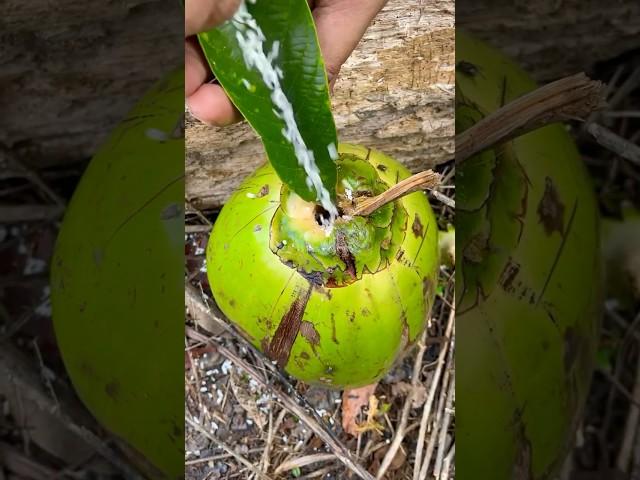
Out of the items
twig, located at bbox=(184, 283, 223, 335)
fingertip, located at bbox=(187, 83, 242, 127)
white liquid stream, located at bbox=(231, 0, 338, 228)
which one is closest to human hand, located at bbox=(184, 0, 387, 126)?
fingertip, located at bbox=(187, 83, 242, 127)

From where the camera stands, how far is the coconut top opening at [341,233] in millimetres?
452

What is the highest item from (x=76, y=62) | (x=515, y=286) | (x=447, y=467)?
(x=76, y=62)

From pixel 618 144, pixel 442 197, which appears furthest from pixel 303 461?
pixel 618 144

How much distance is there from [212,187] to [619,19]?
1.29ft

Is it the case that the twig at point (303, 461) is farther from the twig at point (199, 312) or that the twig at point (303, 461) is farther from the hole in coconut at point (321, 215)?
the hole in coconut at point (321, 215)

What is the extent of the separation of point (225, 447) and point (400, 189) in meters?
0.39

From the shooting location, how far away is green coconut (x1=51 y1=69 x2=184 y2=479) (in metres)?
0.54

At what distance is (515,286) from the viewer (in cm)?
51

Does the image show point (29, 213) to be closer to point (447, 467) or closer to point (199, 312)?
point (199, 312)

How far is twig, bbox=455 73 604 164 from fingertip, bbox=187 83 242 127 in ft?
0.56

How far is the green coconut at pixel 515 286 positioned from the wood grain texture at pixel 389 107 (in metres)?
0.04

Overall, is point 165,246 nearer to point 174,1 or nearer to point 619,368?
point 174,1

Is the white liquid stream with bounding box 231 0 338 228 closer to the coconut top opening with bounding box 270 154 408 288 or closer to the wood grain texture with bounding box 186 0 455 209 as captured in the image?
the coconut top opening with bounding box 270 154 408 288

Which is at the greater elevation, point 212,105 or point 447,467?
point 212,105
